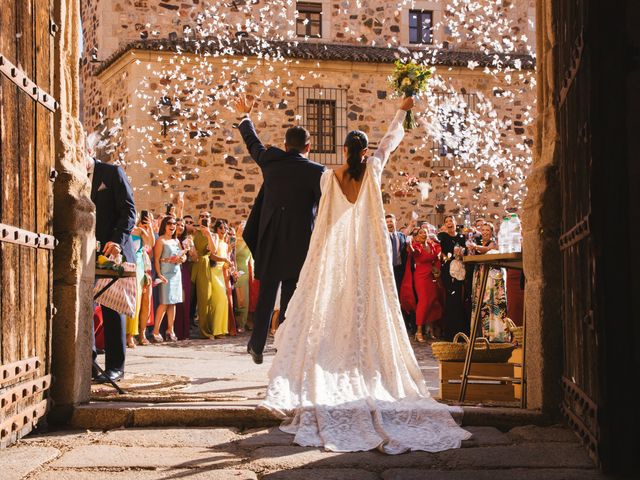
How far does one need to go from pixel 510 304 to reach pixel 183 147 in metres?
11.5

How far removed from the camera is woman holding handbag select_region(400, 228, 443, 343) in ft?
43.8

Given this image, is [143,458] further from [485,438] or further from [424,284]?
[424,284]

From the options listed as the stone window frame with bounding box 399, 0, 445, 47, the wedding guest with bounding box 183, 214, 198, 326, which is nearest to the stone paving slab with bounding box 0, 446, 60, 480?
the wedding guest with bounding box 183, 214, 198, 326

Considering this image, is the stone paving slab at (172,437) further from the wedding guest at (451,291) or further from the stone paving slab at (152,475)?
the wedding guest at (451,291)

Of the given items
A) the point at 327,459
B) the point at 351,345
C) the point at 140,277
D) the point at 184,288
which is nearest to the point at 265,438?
the point at 327,459

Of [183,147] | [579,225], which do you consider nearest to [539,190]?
[579,225]

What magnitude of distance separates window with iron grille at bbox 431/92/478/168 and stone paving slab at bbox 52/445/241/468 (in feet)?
60.0

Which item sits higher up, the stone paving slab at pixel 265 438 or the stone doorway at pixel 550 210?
the stone doorway at pixel 550 210

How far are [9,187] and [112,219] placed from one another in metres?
2.54

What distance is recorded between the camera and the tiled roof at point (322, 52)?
20.3m

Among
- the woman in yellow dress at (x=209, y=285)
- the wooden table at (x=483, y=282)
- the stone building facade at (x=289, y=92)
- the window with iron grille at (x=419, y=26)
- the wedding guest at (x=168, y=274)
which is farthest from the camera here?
the window with iron grille at (x=419, y=26)

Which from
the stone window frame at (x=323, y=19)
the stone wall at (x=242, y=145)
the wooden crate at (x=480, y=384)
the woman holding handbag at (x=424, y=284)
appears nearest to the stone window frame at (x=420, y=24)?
the stone wall at (x=242, y=145)

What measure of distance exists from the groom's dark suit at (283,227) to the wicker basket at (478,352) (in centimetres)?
141

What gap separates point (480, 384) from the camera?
228 inches
